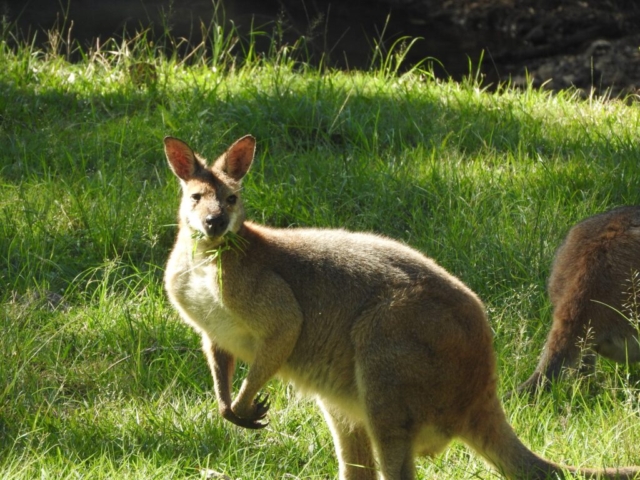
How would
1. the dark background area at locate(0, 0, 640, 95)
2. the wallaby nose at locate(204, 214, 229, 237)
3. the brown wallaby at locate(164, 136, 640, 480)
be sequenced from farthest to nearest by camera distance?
1. the dark background area at locate(0, 0, 640, 95)
2. the wallaby nose at locate(204, 214, 229, 237)
3. the brown wallaby at locate(164, 136, 640, 480)

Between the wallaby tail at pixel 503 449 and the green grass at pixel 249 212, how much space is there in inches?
6.4

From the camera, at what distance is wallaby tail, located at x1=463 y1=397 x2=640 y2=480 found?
4133mm

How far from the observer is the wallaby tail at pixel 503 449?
13.6 feet

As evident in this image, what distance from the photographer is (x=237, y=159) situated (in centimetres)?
482

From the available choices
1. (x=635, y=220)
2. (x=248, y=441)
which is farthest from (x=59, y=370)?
(x=635, y=220)

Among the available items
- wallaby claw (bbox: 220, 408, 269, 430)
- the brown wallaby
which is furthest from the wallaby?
wallaby claw (bbox: 220, 408, 269, 430)

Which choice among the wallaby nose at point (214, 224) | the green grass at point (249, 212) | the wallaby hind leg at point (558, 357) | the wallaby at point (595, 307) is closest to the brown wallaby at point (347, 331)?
the wallaby nose at point (214, 224)

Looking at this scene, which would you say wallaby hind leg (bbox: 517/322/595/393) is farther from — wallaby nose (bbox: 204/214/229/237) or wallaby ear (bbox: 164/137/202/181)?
wallaby ear (bbox: 164/137/202/181)

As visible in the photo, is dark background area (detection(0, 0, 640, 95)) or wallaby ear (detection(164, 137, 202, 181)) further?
dark background area (detection(0, 0, 640, 95))

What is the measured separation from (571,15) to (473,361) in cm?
1101

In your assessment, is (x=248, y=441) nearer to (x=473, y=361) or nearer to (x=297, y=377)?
(x=297, y=377)

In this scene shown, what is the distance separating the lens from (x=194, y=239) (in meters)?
4.56

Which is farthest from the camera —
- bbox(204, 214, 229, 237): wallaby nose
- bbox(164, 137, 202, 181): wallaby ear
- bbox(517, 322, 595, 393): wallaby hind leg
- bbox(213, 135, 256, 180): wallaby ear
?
bbox(517, 322, 595, 393): wallaby hind leg

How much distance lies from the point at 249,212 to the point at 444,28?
881 cm
